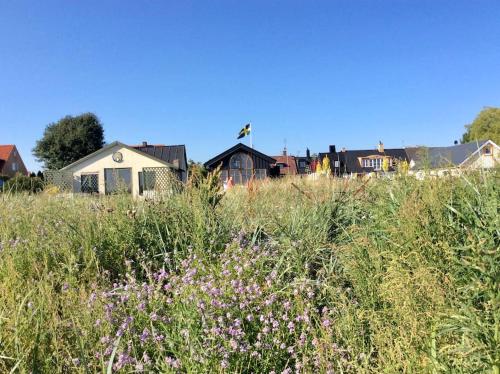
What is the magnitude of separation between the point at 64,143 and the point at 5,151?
52.5 ft

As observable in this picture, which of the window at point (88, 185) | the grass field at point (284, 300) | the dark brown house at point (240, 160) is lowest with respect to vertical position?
the grass field at point (284, 300)

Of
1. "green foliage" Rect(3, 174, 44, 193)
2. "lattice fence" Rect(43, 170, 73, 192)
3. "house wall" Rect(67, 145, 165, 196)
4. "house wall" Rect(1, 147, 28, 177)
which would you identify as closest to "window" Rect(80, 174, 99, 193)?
"lattice fence" Rect(43, 170, 73, 192)

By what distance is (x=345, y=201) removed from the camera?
3869 millimetres

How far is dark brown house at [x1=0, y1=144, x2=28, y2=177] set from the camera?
50062mm

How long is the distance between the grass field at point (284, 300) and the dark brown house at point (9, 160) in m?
55.7

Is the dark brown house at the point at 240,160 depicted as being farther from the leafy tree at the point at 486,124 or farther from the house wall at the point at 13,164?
the house wall at the point at 13,164

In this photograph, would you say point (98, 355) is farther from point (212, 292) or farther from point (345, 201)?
point (345, 201)

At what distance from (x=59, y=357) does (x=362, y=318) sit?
4.74ft

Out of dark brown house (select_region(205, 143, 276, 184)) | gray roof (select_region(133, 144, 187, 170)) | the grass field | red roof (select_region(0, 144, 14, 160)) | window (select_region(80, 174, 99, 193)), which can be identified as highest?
red roof (select_region(0, 144, 14, 160))

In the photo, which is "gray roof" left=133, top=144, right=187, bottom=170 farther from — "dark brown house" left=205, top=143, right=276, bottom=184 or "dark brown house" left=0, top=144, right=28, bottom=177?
"dark brown house" left=0, top=144, right=28, bottom=177

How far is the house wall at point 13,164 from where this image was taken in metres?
50.3

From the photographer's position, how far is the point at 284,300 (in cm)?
210

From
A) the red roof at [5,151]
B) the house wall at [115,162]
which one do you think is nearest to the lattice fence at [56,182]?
the house wall at [115,162]

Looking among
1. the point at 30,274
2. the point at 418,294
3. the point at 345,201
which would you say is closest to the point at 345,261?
the point at 418,294
